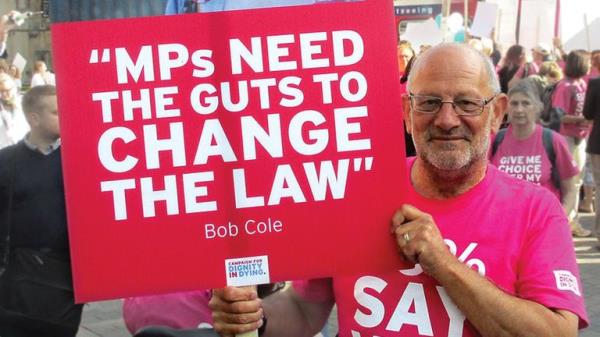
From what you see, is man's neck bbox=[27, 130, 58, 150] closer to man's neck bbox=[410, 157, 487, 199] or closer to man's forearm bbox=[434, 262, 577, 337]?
man's neck bbox=[410, 157, 487, 199]

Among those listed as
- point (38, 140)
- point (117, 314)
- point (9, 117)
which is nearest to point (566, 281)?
point (38, 140)

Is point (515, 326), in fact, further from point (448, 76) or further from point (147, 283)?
point (147, 283)

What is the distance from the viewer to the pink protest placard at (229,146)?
2221 millimetres

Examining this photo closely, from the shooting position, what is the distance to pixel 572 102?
1037 cm

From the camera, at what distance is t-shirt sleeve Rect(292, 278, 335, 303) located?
2.59m

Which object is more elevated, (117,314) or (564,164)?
(564,164)

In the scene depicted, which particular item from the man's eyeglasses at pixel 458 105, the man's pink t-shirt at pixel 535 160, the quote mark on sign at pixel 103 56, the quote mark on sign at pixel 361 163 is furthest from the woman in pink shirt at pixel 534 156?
the quote mark on sign at pixel 103 56

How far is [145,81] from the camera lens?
223 cm

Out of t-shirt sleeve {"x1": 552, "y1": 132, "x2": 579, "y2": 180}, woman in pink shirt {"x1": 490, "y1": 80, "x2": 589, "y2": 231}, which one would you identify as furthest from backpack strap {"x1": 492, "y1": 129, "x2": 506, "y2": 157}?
t-shirt sleeve {"x1": 552, "y1": 132, "x2": 579, "y2": 180}

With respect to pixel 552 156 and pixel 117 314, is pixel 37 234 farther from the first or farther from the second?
pixel 552 156

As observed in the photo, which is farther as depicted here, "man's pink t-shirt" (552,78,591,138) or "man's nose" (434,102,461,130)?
"man's pink t-shirt" (552,78,591,138)

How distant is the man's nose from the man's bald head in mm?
122

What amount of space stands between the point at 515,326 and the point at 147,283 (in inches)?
32.0

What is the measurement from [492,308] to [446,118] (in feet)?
1.44
